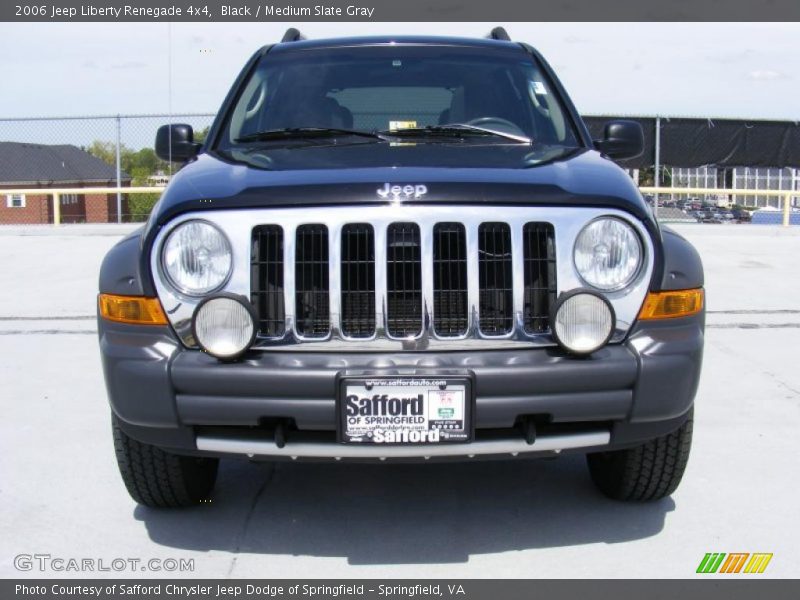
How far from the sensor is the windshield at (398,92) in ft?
14.5

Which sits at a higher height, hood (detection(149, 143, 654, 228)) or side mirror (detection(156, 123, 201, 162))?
side mirror (detection(156, 123, 201, 162))

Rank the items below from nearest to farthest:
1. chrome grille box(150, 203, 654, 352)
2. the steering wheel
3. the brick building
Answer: chrome grille box(150, 203, 654, 352)
the steering wheel
the brick building

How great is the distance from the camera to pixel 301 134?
4.11 meters

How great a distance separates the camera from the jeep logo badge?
10.3 feet

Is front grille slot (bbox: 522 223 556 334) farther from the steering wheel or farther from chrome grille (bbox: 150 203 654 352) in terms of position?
the steering wheel

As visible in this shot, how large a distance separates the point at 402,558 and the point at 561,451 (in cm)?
66

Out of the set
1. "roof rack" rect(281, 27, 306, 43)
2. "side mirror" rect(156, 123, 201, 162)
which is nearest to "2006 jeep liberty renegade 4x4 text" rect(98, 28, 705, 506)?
"side mirror" rect(156, 123, 201, 162)

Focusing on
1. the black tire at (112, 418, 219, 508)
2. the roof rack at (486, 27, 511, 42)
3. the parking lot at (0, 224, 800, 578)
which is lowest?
the parking lot at (0, 224, 800, 578)

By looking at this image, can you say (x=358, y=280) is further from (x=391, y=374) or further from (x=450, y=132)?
(x=450, y=132)

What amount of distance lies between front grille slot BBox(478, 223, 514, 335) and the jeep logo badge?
227 mm

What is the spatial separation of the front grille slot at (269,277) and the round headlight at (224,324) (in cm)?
10
